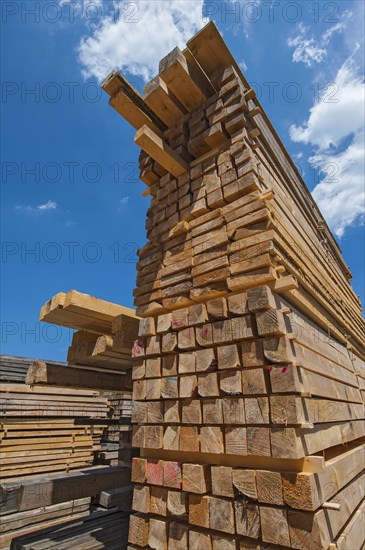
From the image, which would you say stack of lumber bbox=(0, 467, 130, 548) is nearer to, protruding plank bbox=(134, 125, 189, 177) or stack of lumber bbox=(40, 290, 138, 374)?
stack of lumber bbox=(40, 290, 138, 374)

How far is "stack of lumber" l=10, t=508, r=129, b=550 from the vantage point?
3094mm

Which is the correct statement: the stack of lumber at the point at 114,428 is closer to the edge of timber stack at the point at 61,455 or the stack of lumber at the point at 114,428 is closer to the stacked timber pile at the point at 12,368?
the edge of timber stack at the point at 61,455

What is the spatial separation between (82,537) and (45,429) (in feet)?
21.2

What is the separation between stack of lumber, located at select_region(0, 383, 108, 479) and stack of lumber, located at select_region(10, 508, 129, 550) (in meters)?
5.44

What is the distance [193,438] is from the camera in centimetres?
261

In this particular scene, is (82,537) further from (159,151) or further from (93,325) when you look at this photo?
(159,151)

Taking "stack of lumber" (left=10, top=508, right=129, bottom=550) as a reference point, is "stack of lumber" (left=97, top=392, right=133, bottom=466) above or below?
above

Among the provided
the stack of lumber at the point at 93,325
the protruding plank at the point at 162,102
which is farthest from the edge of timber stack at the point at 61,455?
the protruding plank at the point at 162,102

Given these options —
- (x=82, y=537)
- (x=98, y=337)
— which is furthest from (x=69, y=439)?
(x=98, y=337)

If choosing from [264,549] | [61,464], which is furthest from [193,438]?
[61,464]

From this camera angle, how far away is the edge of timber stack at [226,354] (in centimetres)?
218

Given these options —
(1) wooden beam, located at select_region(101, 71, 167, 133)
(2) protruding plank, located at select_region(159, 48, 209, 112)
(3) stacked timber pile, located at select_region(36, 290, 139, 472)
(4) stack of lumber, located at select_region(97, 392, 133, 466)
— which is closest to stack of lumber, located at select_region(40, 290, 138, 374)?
(3) stacked timber pile, located at select_region(36, 290, 139, 472)

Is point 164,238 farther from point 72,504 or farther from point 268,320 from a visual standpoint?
point 72,504

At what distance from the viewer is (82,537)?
11.0 ft
